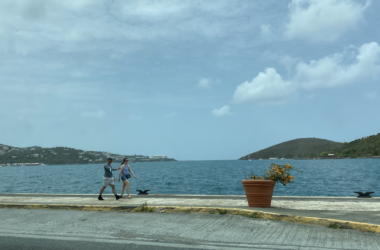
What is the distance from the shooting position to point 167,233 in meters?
7.57

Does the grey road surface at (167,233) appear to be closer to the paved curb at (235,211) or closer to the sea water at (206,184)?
the paved curb at (235,211)

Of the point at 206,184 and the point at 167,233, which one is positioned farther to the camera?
the point at 206,184

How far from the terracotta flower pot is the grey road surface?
6.05 feet

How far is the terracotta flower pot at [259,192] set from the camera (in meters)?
10.6

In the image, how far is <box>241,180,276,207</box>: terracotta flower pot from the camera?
10605mm

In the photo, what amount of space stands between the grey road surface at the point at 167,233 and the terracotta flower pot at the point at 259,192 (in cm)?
184

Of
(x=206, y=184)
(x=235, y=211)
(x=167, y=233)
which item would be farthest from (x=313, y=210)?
(x=206, y=184)

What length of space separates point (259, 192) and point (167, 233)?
3979mm

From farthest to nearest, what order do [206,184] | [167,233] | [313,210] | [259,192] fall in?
[206,184], [259,192], [313,210], [167,233]

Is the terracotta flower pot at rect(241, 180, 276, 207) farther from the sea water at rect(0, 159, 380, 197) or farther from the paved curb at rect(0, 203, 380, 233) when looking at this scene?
the sea water at rect(0, 159, 380, 197)

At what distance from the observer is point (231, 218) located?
8.85 meters

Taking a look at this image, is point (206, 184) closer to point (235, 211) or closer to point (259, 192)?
point (259, 192)

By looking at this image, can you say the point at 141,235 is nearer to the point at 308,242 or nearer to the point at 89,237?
the point at 89,237

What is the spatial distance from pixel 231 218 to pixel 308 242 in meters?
2.46
